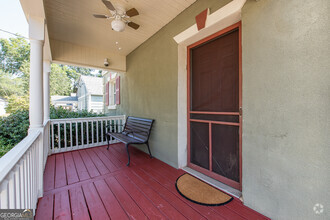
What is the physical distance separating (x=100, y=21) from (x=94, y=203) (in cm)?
308

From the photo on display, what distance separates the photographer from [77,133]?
→ 3.72 meters

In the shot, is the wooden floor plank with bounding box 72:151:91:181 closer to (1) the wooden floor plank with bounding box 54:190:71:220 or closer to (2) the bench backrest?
(1) the wooden floor plank with bounding box 54:190:71:220

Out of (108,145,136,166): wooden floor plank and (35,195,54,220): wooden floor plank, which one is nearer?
(35,195,54,220): wooden floor plank

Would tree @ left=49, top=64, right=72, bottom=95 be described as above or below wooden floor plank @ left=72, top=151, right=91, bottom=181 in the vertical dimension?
above

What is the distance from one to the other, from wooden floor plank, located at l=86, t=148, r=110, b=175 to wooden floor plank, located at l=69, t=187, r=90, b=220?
21.1 inches

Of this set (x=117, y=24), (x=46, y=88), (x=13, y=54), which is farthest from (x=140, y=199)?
(x=13, y=54)

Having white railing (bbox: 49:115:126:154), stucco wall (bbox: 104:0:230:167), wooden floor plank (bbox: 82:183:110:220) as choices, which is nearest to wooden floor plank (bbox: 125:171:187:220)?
wooden floor plank (bbox: 82:183:110:220)

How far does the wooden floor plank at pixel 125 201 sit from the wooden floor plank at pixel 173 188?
0.52 m

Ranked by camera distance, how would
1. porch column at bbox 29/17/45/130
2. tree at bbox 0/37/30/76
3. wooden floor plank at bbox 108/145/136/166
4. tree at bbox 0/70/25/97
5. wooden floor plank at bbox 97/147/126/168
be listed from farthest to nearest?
tree at bbox 0/37/30/76
tree at bbox 0/70/25/97
wooden floor plank at bbox 108/145/136/166
wooden floor plank at bbox 97/147/126/168
porch column at bbox 29/17/45/130

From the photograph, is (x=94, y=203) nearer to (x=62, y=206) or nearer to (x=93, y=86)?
(x=62, y=206)

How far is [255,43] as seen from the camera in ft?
4.95

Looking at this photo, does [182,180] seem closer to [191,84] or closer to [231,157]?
[231,157]

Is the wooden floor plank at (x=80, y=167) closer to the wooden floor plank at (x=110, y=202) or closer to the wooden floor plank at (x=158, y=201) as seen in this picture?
the wooden floor plank at (x=110, y=202)

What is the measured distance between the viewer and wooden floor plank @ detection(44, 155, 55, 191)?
80.7 inches
